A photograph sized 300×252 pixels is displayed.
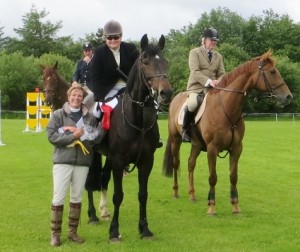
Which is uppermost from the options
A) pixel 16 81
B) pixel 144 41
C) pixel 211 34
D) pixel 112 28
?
pixel 16 81

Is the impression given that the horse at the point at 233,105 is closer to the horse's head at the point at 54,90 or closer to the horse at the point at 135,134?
the horse at the point at 135,134

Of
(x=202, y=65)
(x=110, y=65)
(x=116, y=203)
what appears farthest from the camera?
(x=202, y=65)

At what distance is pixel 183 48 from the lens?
7094cm

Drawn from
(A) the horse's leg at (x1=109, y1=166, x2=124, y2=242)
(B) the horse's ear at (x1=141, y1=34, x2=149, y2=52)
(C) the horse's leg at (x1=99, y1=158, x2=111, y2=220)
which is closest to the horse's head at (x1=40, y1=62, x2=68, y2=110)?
(C) the horse's leg at (x1=99, y1=158, x2=111, y2=220)

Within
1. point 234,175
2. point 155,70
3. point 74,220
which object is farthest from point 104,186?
point 155,70

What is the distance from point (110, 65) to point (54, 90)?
6.76 meters

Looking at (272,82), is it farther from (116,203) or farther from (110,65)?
(116,203)

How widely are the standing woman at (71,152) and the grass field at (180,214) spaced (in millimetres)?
370

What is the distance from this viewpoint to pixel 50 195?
9.71 meters

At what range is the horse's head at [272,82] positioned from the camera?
310 inches

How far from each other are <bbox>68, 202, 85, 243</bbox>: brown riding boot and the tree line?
3456cm

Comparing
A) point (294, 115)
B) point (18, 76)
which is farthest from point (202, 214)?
point (18, 76)

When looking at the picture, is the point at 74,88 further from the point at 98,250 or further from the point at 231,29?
the point at 231,29

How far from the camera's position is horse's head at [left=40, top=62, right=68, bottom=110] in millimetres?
13048
